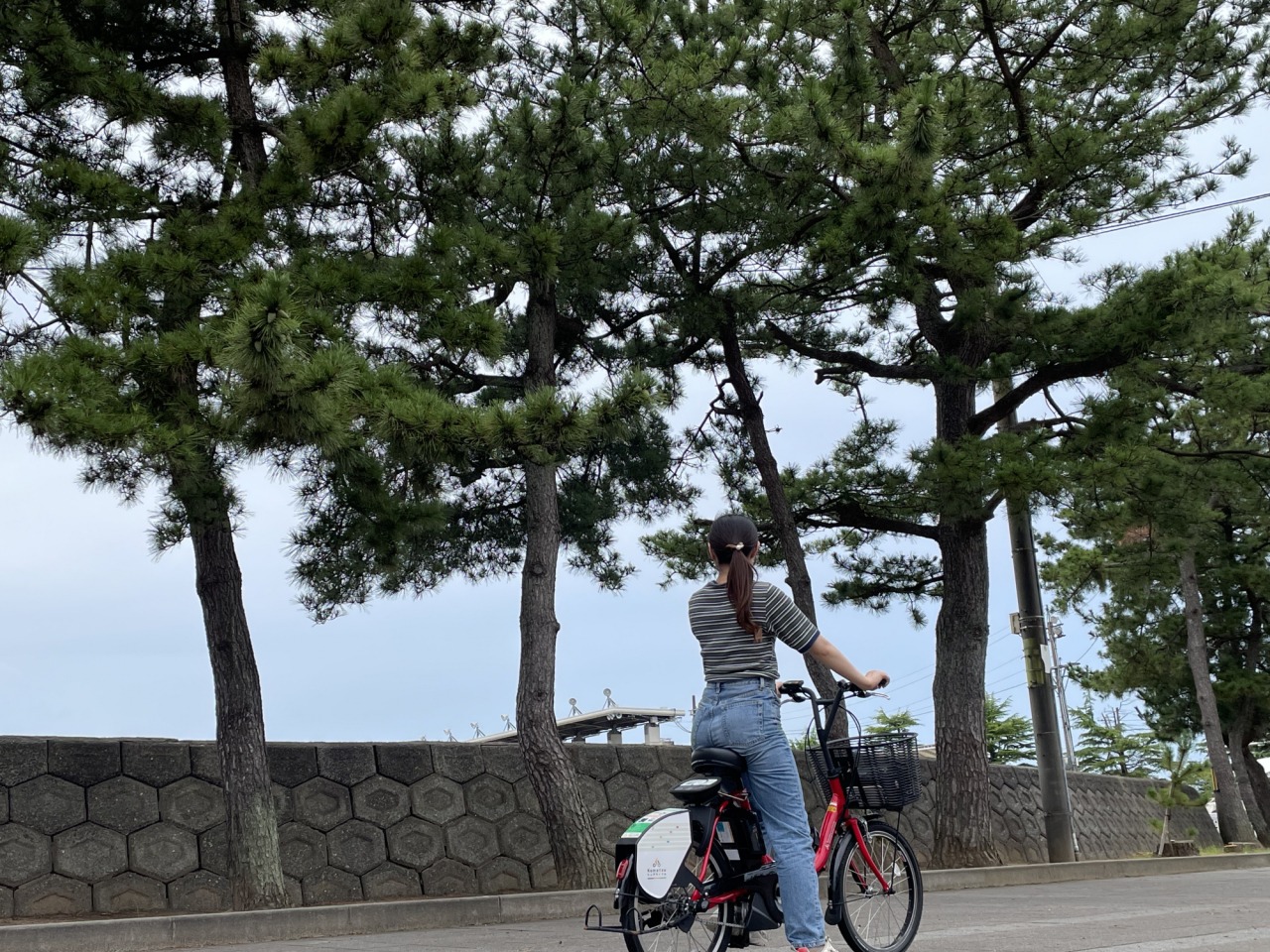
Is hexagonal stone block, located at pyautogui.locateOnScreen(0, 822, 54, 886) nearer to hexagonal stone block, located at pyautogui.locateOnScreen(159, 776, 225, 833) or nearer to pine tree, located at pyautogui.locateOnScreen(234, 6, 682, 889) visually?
hexagonal stone block, located at pyautogui.locateOnScreen(159, 776, 225, 833)

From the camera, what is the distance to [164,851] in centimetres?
904

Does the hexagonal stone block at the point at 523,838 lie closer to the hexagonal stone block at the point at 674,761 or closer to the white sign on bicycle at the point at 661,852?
the hexagonal stone block at the point at 674,761

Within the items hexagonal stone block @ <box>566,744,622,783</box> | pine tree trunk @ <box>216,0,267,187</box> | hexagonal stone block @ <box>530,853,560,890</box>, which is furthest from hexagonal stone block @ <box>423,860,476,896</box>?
pine tree trunk @ <box>216,0,267,187</box>

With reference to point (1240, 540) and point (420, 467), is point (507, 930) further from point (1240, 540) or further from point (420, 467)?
point (1240, 540)

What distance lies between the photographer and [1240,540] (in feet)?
82.6

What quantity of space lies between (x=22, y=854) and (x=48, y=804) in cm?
35

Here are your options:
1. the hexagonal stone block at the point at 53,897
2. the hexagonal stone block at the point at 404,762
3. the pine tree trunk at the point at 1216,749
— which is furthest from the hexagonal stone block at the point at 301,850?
the pine tree trunk at the point at 1216,749

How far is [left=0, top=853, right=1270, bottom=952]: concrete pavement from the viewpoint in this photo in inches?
235

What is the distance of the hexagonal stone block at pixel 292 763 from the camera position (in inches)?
385

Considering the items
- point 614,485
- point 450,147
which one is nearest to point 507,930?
point 450,147

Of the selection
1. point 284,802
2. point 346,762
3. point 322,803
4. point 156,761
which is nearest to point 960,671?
point 346,762

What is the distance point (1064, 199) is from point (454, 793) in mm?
8278

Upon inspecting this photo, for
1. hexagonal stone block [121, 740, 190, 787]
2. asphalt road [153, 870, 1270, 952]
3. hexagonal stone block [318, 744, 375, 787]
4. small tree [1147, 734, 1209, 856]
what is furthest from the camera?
small tree [1147, 734, 1209, 856]

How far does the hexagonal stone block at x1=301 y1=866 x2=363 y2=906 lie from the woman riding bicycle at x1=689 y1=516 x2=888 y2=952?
6.39 metres
